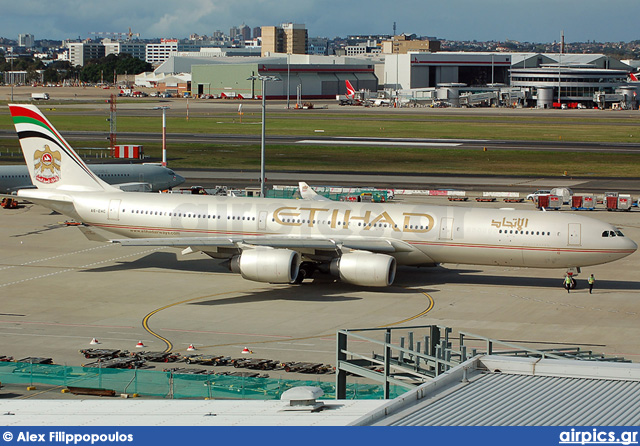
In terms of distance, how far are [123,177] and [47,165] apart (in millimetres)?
26567

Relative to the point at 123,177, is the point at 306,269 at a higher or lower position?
lower

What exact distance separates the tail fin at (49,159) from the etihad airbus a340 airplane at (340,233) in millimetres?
1387

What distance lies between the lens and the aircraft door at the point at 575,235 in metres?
56.3

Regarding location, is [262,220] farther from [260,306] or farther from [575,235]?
[575,235]

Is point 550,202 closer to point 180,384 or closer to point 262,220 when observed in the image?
point 262,220

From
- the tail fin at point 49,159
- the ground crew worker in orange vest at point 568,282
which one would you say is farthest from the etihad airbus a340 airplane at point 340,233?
the tail fin at point 49,159

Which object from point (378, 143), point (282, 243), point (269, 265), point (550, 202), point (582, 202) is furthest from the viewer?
point (378, 143)

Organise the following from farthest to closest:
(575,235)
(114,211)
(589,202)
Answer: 1. (589,202)
2. (114,211)
3. (575,235)

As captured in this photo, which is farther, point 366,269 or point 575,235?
point 575,235

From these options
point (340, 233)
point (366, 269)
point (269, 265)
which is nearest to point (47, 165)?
point (269, 265)

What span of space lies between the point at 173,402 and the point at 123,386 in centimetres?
1216

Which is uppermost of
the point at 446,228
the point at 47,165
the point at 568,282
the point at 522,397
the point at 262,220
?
the point at 47,165

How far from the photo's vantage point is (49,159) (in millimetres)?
66062

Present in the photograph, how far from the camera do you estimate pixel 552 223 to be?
187 feet
